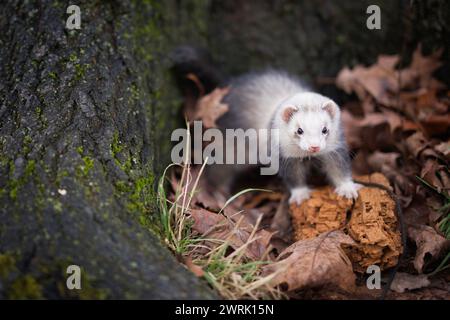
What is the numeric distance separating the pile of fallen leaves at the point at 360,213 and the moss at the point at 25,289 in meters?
0.83

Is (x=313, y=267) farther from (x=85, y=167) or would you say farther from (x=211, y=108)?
(x=211, y=108)

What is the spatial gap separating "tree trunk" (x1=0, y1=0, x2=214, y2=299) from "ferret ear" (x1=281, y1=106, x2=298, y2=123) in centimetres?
105

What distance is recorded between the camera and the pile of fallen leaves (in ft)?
9.37

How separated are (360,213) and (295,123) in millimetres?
819

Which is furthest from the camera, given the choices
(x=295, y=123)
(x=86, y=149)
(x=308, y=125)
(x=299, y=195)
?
(x=299, y=195)

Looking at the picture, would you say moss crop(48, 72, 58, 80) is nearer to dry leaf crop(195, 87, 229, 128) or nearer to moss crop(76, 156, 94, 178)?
moss crop(76, 156, 94, 178)

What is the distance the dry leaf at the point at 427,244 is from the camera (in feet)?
10.0

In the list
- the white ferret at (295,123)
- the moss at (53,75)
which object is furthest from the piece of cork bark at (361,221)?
the moss at (53,75)

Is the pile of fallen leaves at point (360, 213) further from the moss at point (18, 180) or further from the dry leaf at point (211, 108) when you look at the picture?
the moss at point (18, 180)

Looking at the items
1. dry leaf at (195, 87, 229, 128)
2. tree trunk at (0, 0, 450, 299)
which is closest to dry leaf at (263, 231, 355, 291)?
tree trunk at (0, 0, 450, 299)

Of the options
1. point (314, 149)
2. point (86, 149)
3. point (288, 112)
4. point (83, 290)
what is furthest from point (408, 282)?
point (86, 149)

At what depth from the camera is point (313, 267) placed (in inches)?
112

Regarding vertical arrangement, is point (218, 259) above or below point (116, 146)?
below
